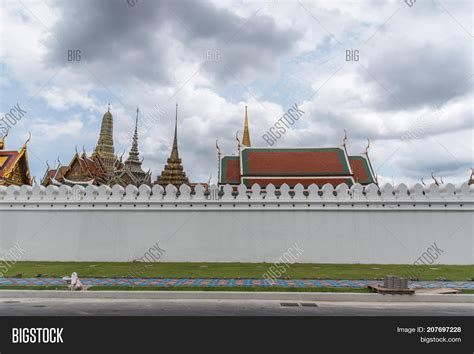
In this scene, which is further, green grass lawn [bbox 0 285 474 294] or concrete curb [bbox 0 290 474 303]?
green grass lawn [bbox 0 285 474 294]

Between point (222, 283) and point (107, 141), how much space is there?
47.2 meters

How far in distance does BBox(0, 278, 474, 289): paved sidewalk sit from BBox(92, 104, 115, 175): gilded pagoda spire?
40.9 meters

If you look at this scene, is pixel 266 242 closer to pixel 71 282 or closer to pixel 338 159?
pixel 71 282

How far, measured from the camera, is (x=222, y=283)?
30.8ft

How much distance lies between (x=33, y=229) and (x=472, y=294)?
1596cm

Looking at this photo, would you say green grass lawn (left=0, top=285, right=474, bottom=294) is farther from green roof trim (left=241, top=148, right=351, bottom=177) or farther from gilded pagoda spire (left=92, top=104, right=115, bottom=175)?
gilded pagoda spire (left=92, top=104, right=115, bottom=175)

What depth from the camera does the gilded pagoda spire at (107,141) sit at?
49.5 m

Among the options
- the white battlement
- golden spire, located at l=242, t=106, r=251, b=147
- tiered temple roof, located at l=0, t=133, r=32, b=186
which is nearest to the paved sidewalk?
the white battlement

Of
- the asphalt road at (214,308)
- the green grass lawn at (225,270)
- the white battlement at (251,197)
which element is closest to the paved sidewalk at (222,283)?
the green grass lawn at (225,270)

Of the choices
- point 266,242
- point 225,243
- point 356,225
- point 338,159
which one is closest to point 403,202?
point 356,225

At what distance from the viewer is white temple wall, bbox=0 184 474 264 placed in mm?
13703

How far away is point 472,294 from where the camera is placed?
27.0 feet

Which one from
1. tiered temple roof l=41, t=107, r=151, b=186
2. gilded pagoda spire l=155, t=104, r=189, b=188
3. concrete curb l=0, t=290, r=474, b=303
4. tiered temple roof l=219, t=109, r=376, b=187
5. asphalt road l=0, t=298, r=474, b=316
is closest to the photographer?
asphalt road l=0, t=298, r=474, b=316
